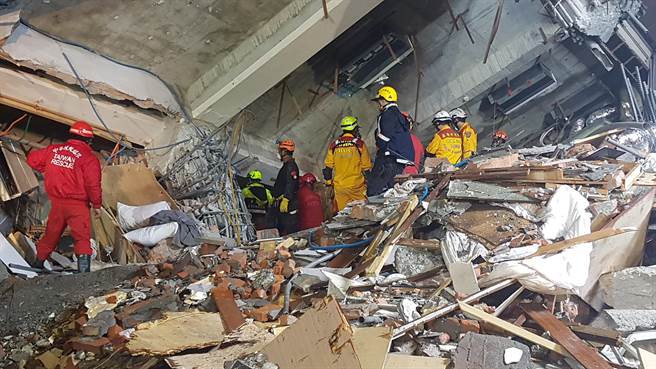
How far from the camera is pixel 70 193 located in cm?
547

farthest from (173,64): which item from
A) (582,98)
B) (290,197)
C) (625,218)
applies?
(582,98)

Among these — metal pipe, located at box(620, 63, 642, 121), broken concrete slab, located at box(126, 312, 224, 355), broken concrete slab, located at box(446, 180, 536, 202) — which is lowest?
metal pipe, located at box(620, 63, 642, 121)

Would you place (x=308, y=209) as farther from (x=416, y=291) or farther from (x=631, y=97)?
(x=631, y=97)

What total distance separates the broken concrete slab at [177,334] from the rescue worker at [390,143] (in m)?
4.04

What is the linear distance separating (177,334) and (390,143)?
14.2 ft

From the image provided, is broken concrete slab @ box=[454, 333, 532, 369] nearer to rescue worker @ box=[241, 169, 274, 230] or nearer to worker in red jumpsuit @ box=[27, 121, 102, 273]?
worker in red jumpsuit @ box=[27, 121, 102, 273]

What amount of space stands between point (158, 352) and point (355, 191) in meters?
4.83

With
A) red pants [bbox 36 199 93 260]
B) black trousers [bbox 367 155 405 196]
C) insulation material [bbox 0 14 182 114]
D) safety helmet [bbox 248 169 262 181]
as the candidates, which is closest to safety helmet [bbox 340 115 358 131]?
black trousers [bbox 367 155 405 196]

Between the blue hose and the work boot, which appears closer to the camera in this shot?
the blue hose

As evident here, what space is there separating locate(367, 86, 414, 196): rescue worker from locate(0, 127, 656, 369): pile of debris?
1.33 metres

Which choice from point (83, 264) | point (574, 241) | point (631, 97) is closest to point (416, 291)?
point (574, 241)

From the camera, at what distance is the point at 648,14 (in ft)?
32.8

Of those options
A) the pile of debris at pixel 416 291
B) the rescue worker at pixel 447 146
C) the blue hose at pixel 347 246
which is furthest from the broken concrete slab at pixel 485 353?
the rescue worker at pixel 447 146

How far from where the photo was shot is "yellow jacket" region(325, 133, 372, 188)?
25.0ft
